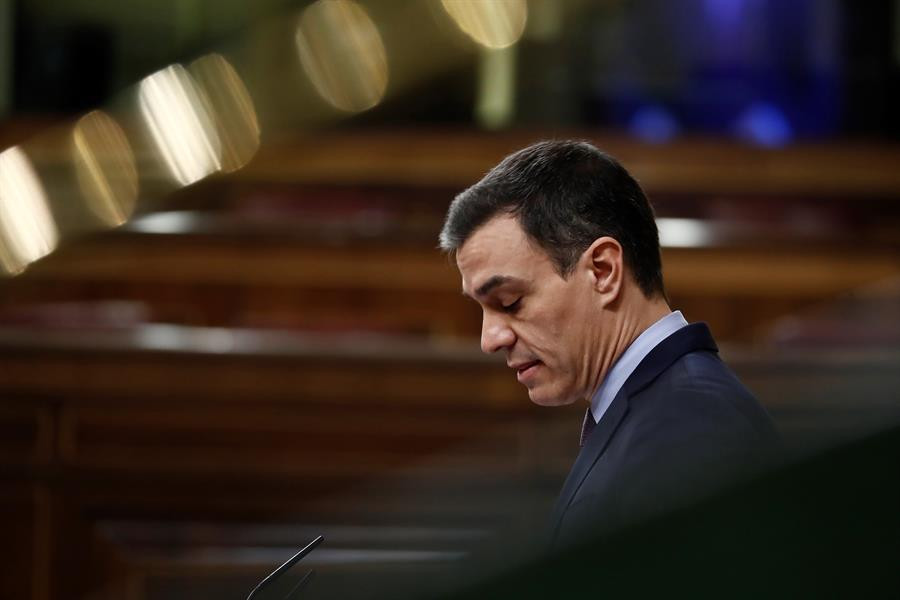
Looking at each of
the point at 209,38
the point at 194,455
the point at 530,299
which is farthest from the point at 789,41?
the point at 530,299

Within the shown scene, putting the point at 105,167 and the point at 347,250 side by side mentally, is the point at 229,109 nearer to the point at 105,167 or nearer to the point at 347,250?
the point at 105,167

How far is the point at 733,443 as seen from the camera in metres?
0.71

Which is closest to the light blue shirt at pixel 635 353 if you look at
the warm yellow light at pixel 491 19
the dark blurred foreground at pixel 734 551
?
the dark blurred foreground at pixel 734 551

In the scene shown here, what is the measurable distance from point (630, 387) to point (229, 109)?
2556 millimetres

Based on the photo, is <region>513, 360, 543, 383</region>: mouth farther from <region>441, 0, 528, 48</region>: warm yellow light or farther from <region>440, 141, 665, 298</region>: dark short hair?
<region>441, 0, 528, 48</region>: warm yellow light

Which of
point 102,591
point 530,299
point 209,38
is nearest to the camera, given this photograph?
point 530,299

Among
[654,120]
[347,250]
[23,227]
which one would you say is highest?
[654,120]

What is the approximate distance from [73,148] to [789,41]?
79.3 inches

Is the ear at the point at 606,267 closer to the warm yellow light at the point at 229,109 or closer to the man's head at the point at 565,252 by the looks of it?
the man's head at the point at 565,252

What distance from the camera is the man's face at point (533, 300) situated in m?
0.85

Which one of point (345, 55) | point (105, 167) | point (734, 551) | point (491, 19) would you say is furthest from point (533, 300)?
point (491, 19)

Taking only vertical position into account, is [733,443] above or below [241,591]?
above

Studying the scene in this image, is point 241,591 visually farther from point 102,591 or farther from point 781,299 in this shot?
point 781,299

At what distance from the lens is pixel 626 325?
33.3 inches
